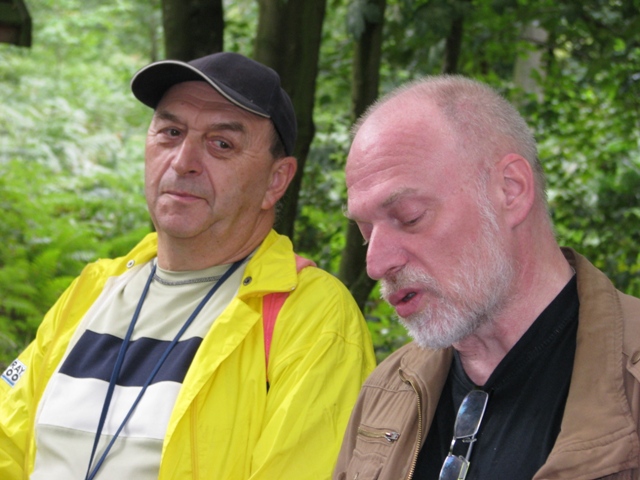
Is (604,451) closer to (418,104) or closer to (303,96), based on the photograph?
(418,104)

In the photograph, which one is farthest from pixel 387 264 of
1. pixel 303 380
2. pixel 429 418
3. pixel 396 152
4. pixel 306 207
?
pixel 306 207

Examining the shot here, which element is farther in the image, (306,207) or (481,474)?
(306,207)

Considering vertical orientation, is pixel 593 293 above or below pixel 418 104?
below

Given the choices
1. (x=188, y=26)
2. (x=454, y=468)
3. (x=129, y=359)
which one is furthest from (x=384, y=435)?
(x=188, y=26)

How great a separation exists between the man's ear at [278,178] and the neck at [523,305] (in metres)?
1.18

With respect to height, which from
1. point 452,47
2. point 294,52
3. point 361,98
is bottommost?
point 361,98

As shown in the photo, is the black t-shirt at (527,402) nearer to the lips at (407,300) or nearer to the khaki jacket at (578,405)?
the khaki jacket at (578,405)

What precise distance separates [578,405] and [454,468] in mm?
341

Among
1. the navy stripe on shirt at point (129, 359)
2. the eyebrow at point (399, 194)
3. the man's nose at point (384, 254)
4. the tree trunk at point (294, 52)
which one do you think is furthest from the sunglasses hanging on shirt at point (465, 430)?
the tree trunk at point (294, 52)

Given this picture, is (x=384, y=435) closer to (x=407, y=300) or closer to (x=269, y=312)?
(x=407, y=300)

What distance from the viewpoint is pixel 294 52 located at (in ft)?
12.8

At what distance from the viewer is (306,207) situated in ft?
17.8

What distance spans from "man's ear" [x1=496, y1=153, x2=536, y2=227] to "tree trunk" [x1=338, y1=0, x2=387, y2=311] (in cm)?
261

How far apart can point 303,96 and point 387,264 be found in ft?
7.04
